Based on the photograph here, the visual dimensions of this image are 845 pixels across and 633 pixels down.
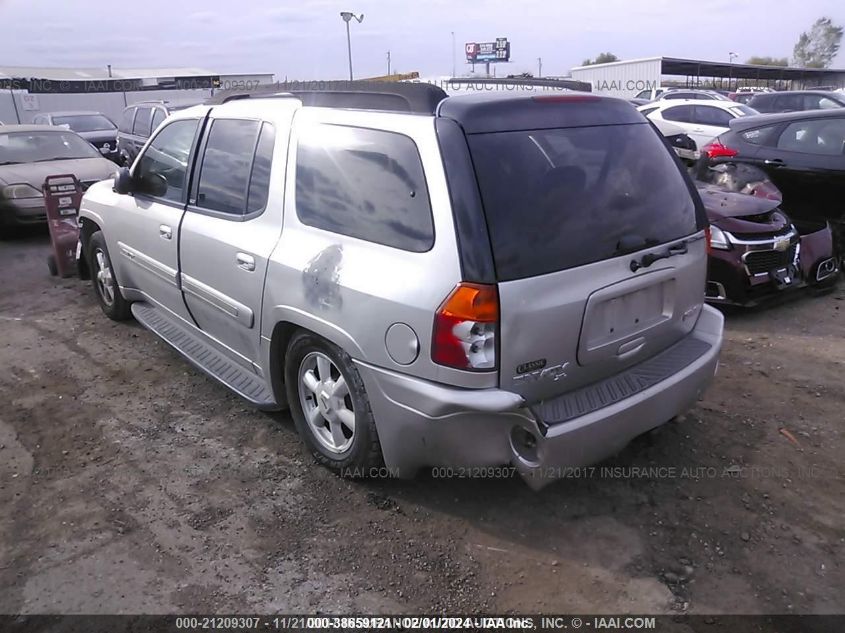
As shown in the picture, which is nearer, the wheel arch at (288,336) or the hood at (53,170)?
the wheel arch at (288,336)

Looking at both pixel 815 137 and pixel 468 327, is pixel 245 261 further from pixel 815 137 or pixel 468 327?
pixel 815 137

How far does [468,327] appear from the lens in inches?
98.1

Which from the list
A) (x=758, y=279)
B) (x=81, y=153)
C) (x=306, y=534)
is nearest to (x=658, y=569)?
(x=306, y=534)

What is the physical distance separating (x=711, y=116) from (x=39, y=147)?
41.0ft

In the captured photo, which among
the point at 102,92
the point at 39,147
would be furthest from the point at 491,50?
the point at 39,147

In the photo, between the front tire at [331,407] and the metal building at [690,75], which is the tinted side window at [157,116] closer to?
the front tire at [331,407]

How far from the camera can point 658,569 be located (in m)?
2.69

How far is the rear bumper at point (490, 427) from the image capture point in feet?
8.41

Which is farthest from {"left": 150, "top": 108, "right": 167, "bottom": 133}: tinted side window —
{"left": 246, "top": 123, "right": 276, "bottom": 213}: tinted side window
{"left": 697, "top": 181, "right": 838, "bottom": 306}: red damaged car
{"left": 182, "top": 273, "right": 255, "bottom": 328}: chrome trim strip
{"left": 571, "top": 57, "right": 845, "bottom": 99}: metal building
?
{"left": 571, "top": 57, "right": 845, "bottom": 99}: metal building

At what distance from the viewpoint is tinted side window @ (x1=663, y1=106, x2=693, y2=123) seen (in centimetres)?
1404

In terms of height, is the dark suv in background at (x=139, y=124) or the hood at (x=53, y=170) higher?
the dark suv in background at (x=139, y=124)

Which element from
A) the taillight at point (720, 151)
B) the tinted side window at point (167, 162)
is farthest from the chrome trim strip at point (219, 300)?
the taillight at point (720, 151)

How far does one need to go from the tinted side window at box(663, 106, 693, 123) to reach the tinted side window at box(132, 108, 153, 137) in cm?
1099

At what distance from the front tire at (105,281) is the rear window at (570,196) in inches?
152
